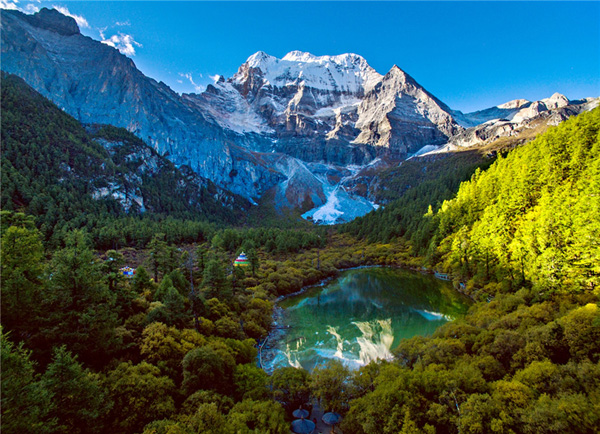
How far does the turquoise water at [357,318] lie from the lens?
104 ft

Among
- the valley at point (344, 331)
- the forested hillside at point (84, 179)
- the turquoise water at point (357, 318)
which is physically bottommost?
the turquoise water at point (357, 318)

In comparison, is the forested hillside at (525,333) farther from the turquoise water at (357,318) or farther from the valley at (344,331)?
the turquoise water at (357,318)

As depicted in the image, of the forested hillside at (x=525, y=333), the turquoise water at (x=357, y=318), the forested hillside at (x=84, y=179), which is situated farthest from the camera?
the forested hillside at (x=84, y=179)

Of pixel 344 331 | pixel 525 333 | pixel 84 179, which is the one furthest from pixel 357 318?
pixel 84 179

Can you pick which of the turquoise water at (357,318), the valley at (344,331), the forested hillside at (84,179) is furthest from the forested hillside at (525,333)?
the forested hillside at (84,179)

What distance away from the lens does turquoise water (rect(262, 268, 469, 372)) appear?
104ft

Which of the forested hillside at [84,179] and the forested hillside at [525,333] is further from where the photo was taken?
the forested hillside at [84,179]

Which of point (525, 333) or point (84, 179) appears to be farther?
point (84, 179)

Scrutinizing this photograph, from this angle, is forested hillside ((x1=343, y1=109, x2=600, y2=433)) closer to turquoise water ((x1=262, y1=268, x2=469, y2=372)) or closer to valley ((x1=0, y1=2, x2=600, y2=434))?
valley ((x1=0, y1=2, x2=600, y2=434))

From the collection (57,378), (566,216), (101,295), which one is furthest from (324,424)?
(566,216)

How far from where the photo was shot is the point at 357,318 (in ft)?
143

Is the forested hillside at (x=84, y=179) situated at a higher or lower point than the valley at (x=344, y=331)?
higher

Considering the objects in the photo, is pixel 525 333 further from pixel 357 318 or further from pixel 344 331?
pixel 357 318

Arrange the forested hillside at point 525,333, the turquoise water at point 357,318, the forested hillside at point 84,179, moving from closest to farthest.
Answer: the forested hillside at point 525,333
the turquoise water at point 357,318
the forested hillside at point 84,179
